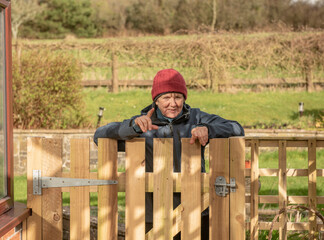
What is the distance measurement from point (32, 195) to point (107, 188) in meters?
0.43

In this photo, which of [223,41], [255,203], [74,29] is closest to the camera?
[255,203]

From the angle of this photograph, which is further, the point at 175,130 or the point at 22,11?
the point at 22,11

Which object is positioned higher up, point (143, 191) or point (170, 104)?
point (170, 104)

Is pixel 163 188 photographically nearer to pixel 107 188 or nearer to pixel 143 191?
pixel 143 191

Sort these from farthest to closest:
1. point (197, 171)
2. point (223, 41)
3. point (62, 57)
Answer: point (223, 41) < point (62, 57) < point (197, 171)

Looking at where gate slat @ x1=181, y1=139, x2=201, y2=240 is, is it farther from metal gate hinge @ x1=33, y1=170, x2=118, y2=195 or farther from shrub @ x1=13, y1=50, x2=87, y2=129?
shrub @ x1=13, y1=50, x2=87, y2=129

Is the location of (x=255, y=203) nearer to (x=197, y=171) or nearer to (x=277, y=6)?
(x=197, y=171)

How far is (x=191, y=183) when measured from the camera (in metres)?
2.54

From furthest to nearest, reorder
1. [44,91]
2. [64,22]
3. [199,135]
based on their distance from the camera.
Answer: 1. [64,22]
2. [44,91]
3. [199,135]

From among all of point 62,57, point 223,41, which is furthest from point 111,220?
point 223,41

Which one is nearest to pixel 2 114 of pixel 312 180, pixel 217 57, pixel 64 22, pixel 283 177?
pixel 283 177

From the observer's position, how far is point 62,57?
11469 mm

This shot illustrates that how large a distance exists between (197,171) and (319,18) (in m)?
30.1

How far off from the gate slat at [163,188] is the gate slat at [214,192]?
0.22m
